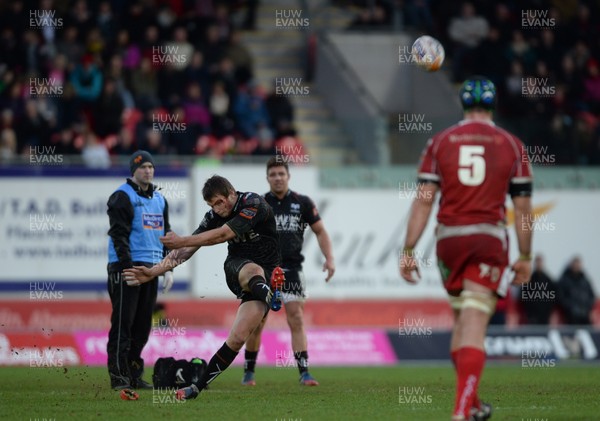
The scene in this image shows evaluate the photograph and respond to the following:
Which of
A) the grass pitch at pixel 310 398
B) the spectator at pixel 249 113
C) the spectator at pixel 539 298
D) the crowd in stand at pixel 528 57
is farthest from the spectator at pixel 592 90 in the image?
the grass pitch at pixel 310 398

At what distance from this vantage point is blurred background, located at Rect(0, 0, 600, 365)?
23547 millimetres

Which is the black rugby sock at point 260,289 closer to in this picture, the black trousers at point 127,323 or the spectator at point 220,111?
the black trousers at point 127,323

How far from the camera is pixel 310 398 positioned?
45.4 feet

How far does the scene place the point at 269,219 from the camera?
13.7 meters

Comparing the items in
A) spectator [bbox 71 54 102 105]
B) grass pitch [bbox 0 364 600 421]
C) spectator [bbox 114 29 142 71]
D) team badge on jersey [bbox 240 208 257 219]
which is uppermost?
spectator [bbox 114 29 142 71]

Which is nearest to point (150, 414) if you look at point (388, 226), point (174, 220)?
point (174, 220)

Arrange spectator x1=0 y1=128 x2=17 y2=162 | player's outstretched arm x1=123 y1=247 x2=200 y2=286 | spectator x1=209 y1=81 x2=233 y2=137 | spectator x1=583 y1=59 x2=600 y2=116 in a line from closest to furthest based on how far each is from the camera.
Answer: player's outstretched arm x1=123 y1=247 x2=200 y2=286 → spectator x1=0 y1=128 x2=17 y2=162 → spectator x1=209 y1=81 x2=233 y2=137 → spectator x1=583 y1=59 x2=600 y2=116

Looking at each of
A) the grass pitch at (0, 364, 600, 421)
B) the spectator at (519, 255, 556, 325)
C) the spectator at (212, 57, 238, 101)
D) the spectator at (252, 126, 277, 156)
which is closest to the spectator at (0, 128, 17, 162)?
the spectator at (252, 126, 277, 156)

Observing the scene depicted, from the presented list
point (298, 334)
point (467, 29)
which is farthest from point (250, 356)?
point (467, 29)

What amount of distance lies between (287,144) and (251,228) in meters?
13.2

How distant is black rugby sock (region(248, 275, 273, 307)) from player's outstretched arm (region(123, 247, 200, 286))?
0.70 meters

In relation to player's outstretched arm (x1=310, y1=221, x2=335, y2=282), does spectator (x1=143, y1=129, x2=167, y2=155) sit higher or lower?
higher

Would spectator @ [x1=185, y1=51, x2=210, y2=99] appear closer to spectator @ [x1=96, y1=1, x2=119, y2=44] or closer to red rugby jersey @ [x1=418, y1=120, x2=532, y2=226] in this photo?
spectator @ [x1=96, y1=1, x2=119, y2=44]

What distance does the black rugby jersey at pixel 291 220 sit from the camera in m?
16.0
